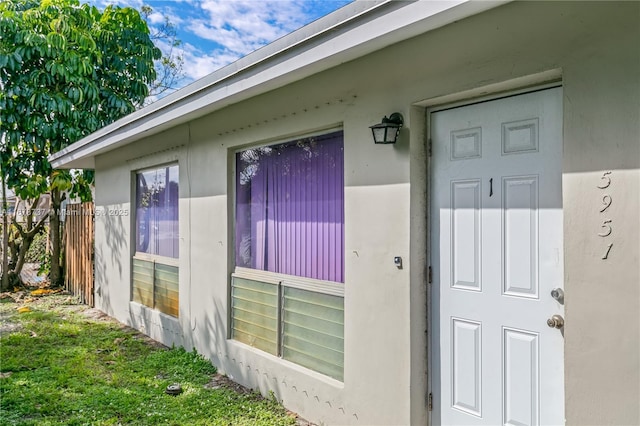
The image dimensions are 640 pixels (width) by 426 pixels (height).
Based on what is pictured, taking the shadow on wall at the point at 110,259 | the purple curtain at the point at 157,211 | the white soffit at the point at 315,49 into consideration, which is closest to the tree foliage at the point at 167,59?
the shadow on wall at the point at 110,259

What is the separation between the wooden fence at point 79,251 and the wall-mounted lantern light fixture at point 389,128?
747 centimetres

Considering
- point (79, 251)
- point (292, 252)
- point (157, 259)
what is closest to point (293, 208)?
point (292, 252)

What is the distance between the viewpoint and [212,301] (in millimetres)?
5125

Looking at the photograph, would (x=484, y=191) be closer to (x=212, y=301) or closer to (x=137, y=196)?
(x=212, y=301)

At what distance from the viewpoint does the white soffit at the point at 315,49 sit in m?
2.39

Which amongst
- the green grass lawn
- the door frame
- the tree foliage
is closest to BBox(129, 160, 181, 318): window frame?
the green grass lawn

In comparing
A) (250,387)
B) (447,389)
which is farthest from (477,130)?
(250,387)

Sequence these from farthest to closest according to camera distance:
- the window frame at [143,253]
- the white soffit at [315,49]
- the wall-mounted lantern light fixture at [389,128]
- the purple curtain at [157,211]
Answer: the purple curtain at [157,211] < the window frame at [143,253] < the wall-mounted lantern light fixture at [389,128] < the white soffit at [315,49]

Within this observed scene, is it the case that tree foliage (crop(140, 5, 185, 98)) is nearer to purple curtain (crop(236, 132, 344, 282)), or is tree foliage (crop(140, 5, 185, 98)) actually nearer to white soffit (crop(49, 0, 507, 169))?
white soffit (crop(49, 0, 507, 169))

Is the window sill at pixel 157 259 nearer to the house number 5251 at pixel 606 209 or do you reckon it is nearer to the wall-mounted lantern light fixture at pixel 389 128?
the wall-mounted lantern light fixture at pixel 389 128

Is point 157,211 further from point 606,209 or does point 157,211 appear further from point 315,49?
point 606,209

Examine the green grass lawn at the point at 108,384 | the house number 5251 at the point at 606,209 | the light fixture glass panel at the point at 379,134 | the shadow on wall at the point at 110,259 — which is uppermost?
the light fixture glass panel at the point at 379,134

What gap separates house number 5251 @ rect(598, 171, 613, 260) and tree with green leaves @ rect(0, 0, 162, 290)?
992cm

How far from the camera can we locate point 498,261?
9.05 feet
